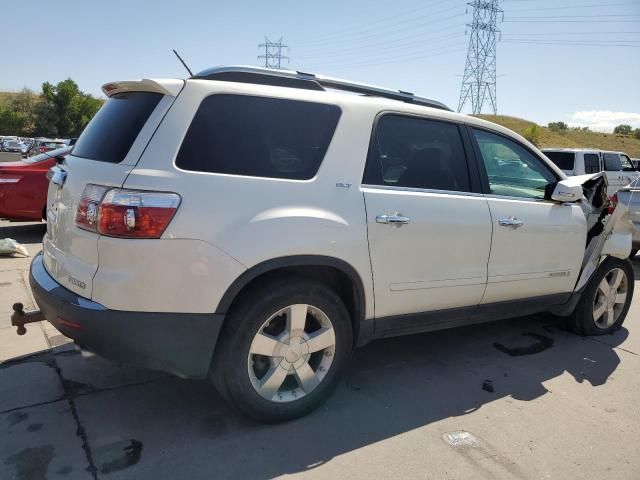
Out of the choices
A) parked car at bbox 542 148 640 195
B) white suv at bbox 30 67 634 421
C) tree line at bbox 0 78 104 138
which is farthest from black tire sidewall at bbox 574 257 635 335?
tree line at bbox 0 78 104 138

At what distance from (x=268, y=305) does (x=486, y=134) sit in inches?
87.3

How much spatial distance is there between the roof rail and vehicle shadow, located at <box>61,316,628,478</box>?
1982 millimetres

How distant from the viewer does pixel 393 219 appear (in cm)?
A: 306

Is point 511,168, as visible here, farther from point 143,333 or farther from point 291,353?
point 143,333

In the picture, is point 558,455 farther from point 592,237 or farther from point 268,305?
point 592,237

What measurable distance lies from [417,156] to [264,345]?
161 cm

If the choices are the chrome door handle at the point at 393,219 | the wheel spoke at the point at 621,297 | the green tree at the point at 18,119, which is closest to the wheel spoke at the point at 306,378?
the chrome door handle at the point at 393,219

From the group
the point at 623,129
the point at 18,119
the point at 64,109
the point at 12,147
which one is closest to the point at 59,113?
the point at 64,109

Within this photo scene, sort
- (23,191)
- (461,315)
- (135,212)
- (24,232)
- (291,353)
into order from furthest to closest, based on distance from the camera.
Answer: (24,232), (23,191), (461,315), (291,353), (135,212)

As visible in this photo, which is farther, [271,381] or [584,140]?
[584,140]

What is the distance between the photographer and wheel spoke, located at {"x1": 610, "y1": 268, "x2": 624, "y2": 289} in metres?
4.82

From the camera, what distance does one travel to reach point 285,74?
3.09 metres

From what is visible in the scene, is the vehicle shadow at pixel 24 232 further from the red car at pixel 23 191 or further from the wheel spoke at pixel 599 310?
the wheel spoke at pixel 599 310

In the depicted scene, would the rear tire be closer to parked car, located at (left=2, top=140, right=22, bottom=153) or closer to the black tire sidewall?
the black tire sidewall
